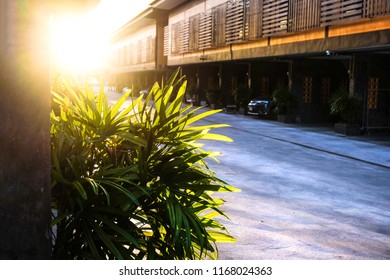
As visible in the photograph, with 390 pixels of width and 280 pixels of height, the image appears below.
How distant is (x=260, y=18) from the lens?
97.2ft

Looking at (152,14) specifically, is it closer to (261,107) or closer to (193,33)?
(193,33)

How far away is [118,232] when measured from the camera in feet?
13.4

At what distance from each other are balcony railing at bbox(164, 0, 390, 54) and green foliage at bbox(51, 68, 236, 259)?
16.2 m

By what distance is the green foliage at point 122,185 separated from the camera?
415 centimetres

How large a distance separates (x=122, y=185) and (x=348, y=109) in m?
20.6

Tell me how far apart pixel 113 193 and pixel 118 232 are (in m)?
0.33

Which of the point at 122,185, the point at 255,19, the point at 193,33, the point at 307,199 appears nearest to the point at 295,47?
the point at 255,19

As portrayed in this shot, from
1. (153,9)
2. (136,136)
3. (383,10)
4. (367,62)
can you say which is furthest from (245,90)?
(136,136)

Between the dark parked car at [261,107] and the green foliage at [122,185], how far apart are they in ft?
91.3

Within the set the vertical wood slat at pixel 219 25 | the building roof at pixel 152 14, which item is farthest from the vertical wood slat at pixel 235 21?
the building roof at pixel 152 14

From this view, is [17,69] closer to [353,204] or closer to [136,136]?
[136,136]

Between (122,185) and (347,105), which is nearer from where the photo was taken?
(122,185)

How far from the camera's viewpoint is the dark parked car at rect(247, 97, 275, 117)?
3244 cm

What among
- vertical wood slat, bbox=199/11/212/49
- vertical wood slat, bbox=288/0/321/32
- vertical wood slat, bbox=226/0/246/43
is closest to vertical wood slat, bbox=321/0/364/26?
vertical wood slat, bbox=288/0/321/32
